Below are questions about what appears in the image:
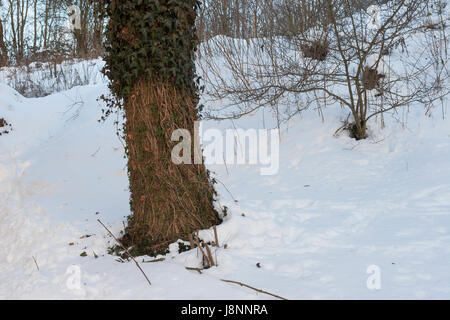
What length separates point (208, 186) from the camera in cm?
325

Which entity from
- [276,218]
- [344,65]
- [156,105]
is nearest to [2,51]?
[344,65]

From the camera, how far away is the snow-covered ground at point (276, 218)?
2.44 m

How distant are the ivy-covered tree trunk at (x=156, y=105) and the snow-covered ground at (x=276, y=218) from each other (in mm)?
233

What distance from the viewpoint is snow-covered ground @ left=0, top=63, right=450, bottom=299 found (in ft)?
8.02

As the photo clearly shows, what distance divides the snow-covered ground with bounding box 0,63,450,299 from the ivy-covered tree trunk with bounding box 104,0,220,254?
0.77 ft

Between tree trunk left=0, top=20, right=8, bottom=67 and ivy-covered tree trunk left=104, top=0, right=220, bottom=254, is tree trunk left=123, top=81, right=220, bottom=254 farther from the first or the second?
tree trunk left=0, top=20, right=8, bottom=67

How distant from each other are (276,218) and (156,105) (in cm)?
129

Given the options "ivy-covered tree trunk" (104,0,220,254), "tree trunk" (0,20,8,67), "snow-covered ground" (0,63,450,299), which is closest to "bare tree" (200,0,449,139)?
"snow-covered ground" (0,63,450,299)

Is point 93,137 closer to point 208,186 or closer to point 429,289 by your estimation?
point 208,186

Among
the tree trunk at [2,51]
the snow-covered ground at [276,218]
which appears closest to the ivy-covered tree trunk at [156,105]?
the snow-covered ground at [276,218]

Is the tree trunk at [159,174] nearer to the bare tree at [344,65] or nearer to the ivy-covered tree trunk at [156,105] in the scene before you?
the ivy-covered tree trunk at [156,105]

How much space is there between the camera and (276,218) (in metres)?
3.37

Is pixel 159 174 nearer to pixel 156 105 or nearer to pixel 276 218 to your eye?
pixel 156 105
